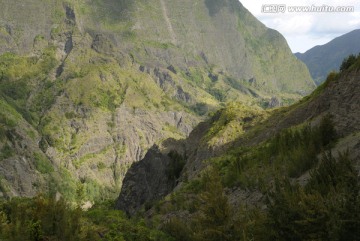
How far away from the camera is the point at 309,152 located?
796 inches

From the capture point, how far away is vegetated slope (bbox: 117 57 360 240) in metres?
11.1

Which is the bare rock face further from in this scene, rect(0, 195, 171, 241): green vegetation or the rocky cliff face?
rect(0, 195, 171, 241): green vegetation

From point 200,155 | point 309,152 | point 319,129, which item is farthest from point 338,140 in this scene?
point 200,155

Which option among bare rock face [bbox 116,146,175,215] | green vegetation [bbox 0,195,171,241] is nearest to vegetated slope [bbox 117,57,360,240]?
bare rock face [bbox 116,146,175,215]

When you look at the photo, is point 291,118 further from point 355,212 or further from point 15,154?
point 15,154

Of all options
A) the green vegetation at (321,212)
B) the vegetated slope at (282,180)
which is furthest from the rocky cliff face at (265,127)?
the green vegetation at (321,212)

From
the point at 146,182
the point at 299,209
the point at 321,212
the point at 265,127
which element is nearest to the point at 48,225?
the point at 299,209

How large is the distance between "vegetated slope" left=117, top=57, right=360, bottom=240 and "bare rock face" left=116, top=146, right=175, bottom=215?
8.62 feet

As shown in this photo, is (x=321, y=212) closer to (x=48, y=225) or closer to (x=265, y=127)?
(x=48, y=225)

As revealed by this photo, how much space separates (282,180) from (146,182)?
48.1m

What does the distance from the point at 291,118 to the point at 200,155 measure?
47.6ft

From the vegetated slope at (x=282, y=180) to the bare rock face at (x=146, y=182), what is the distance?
8.62 feet

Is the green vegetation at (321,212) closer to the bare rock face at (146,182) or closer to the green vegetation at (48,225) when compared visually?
the green vegetation at (48,225)

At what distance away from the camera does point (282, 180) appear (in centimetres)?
1455
